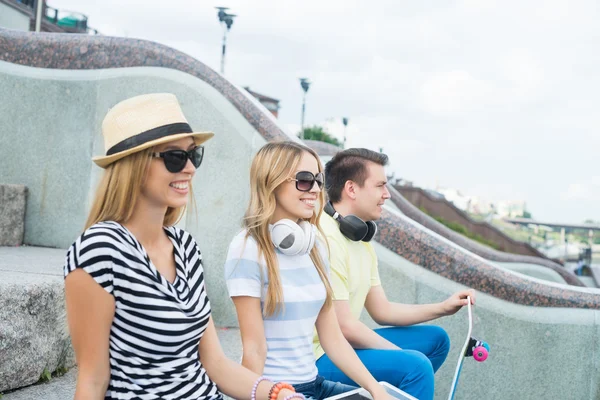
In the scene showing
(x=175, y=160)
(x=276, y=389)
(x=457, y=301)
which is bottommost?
(x=276, y=389)

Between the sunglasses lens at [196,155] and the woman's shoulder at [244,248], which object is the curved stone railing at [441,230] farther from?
the sunglasses lens at [196,155]

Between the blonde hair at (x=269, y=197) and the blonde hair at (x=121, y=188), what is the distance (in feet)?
2.64

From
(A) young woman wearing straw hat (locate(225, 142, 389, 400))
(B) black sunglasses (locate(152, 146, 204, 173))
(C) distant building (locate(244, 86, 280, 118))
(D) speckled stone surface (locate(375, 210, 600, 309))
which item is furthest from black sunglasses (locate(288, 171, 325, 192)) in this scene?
(C) distant building (locate(244, 86, 280, 118))

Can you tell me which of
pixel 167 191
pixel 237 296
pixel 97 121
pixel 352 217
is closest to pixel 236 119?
pixel 97 121

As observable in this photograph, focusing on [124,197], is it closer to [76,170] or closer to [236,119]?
[236,119]

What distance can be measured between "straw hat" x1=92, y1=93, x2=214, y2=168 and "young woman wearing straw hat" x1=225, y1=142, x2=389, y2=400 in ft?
2.43

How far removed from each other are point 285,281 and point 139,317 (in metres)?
0.90

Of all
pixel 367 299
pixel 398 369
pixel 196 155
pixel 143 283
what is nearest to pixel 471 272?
pixel 367 299

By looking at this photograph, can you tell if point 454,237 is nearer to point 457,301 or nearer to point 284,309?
point 457,301

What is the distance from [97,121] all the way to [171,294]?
13.1 ft

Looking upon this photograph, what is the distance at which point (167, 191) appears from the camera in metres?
1.96

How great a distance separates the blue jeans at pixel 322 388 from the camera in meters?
2.66

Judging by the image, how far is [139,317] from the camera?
183cm

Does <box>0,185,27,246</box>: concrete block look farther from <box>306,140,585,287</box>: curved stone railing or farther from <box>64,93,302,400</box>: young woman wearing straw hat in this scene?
<box>306,140,585,287</box>: curved stone railing
